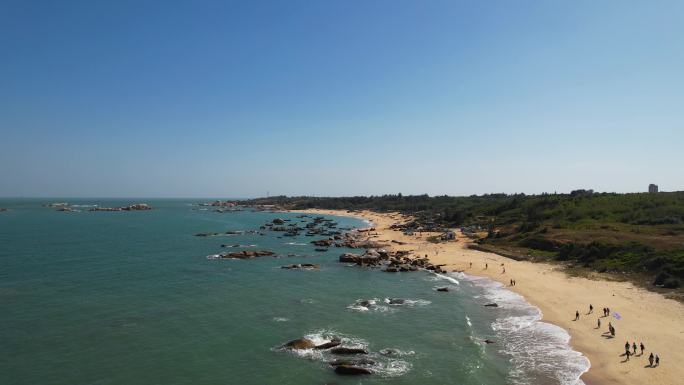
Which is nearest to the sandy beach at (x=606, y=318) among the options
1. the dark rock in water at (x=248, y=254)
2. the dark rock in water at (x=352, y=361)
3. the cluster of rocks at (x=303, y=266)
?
the dark rock in water at (x=352, y=361)

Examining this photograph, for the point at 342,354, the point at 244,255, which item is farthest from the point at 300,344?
the point at 244,255

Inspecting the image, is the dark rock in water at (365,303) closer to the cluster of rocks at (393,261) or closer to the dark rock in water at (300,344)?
the dark rock in water at (300,344)

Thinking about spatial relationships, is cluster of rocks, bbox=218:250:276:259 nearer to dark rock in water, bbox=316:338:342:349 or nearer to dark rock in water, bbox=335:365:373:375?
dark rock in water, bbox=316:338:342:349

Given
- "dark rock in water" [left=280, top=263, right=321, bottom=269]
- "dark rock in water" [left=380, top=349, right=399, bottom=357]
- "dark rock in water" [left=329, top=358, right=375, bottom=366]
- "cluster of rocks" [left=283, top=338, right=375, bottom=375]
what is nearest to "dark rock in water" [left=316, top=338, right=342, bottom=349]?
"cluster of rocks" [left=283, top=338, right=375, bottom=375]

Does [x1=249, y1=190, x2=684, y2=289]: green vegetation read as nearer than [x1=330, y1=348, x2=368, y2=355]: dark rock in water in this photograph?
No

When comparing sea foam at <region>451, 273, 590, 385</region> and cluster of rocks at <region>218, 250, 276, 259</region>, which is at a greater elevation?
cluster of rocks at <region>218, 250, 276, 259</region>

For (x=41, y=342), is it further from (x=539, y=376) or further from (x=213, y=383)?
(x=539, y=376)

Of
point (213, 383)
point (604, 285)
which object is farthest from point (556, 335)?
point (213, 383)

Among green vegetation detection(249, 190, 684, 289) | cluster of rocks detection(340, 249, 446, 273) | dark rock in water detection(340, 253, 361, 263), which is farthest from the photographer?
dark rock in water detection(340, 253, 361, 263)

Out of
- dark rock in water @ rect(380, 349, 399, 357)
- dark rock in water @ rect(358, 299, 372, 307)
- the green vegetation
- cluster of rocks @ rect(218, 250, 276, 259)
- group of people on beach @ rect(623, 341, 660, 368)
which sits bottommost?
dark rock in water @ rect(380, 349, 399, 357)
